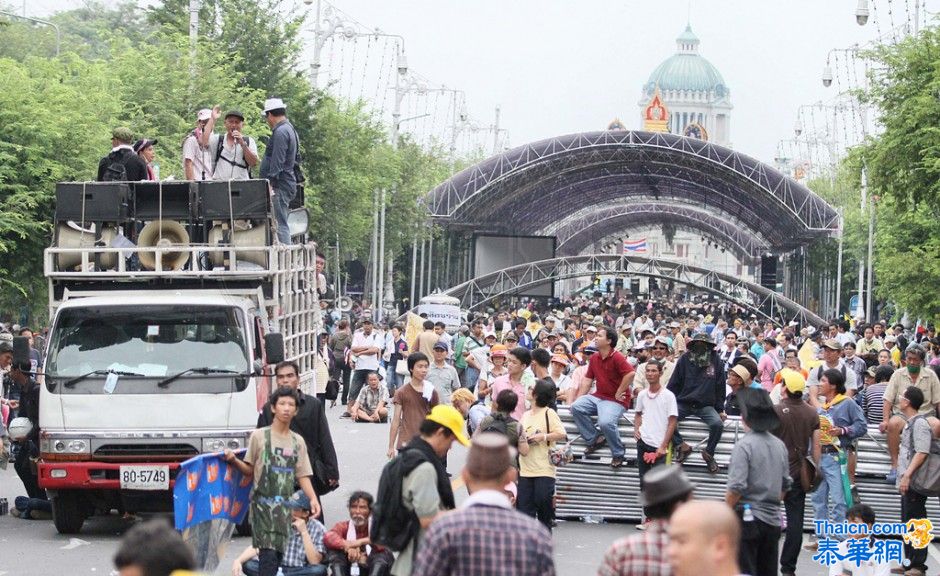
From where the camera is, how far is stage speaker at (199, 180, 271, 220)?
15.7 metres

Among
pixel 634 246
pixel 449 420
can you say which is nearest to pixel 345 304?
pixel 449 420

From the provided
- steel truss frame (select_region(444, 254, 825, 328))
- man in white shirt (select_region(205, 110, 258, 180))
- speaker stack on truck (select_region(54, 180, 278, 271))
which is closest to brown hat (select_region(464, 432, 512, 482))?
speaker stack on truck (select_region(54, 180, 278, 271))

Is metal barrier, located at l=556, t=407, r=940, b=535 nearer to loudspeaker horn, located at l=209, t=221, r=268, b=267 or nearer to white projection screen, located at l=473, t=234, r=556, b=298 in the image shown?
loudspeaker horn, located at l=209, t=221, r=268, b=267

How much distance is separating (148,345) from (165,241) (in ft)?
3.66

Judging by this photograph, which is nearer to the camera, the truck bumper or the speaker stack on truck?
the truck bumper

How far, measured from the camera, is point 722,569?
5.86m

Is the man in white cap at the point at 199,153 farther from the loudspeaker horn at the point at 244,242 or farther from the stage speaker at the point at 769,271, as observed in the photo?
the stage speaker at the point at 769,271

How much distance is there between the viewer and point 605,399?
16734 mm

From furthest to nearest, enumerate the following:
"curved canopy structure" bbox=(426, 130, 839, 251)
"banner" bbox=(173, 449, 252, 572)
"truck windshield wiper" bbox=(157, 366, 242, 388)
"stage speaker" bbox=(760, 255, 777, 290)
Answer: "stage speaker" bbox=(760, 255, 777, 290) → "curved canopy structure" bbox=(426, 130, 839, 251) → "truck windshield wiper" bbox=(157, 366, 242, 388) → "banner" bbox=(173, 449, 252, 572)

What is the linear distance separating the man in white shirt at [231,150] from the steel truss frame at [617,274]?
54.6m

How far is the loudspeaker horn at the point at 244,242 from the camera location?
1551cm

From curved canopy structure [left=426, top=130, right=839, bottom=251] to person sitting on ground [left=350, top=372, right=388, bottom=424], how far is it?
4238cm

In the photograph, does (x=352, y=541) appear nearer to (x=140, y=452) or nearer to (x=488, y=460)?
(x=140, y=452)

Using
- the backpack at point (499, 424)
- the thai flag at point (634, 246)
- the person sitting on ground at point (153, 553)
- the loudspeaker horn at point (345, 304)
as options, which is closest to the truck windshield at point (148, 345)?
the backpack at point (499, 424)
